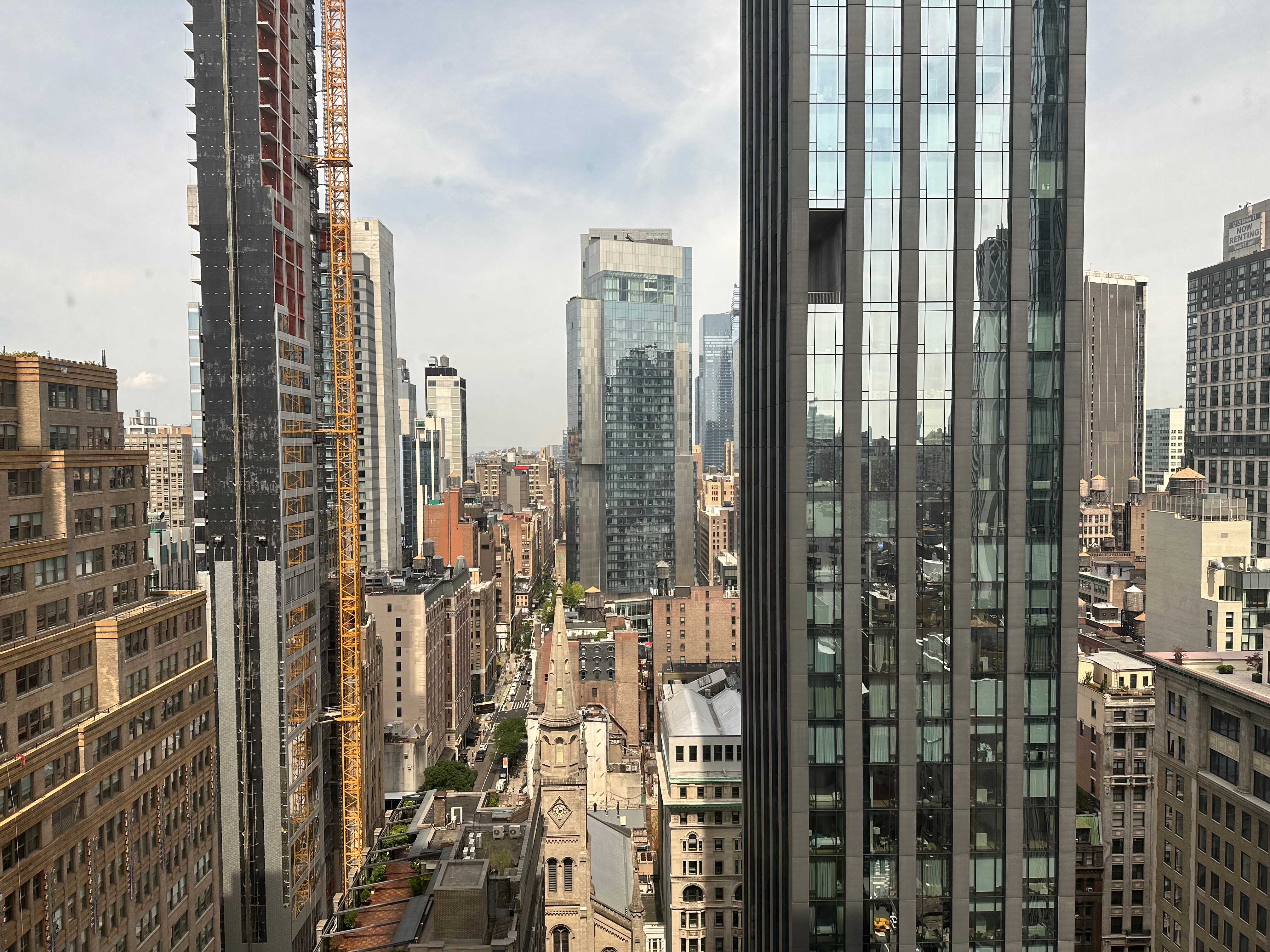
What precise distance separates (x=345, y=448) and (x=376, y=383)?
100698 millimetres

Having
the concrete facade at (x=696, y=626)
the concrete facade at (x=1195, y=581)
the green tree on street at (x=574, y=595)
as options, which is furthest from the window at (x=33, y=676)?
the green tree on street at (x=574, y=595)

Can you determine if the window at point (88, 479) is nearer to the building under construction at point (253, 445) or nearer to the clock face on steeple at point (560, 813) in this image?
the building under construction at point (253, 445)

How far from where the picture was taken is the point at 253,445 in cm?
5900

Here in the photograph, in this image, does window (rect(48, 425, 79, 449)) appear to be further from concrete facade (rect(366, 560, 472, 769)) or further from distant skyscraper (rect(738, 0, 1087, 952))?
concrete facade (rect(366, 560, 472, 769))

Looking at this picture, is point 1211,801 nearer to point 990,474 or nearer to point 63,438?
point 990,474

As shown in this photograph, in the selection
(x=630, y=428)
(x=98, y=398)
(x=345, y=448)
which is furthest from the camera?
(x=630, y=428)

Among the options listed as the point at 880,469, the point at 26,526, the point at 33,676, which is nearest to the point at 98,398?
the point at 26,526

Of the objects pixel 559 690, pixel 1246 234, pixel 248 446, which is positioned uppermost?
pixel 1246 234

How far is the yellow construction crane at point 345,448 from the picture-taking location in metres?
73.9

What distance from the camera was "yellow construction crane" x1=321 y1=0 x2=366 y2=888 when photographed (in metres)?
73.9

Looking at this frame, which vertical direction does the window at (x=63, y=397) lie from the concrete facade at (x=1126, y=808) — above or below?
above

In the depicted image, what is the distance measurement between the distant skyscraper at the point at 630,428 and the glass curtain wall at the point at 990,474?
150 metres

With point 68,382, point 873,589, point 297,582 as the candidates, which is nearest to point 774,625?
point 873,589

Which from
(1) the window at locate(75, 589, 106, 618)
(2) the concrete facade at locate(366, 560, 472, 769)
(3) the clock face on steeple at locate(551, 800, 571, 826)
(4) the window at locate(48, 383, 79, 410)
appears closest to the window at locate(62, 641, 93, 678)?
(1) the window at locate(75, 589, 106, 618)
